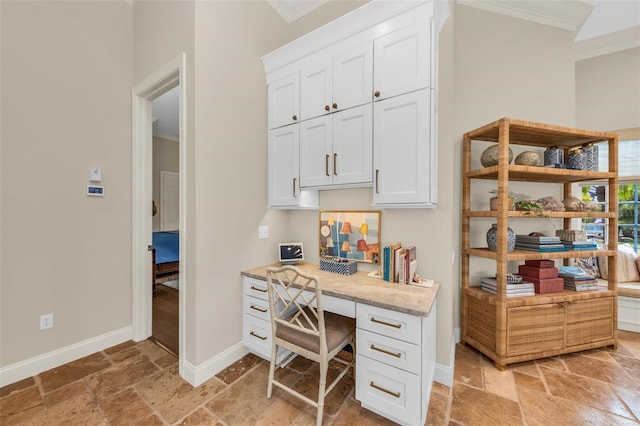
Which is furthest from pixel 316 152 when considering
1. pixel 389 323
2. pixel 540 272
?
pixel 540 272

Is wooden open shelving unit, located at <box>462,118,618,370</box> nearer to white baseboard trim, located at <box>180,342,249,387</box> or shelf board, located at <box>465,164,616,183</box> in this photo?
shelf board, located at <box>465,164,616,183</box>

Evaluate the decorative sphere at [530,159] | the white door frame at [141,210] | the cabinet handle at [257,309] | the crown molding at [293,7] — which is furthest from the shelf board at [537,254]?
the white door frame at [141,210]

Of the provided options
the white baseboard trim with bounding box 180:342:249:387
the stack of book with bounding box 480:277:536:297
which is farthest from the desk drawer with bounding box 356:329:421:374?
the stack of book with bounding box 480:277:536:297

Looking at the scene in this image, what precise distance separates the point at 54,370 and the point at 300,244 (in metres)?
2.24

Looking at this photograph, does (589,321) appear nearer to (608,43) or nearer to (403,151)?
(403,151)

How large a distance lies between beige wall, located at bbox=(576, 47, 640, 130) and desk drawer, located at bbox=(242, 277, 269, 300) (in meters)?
4.35

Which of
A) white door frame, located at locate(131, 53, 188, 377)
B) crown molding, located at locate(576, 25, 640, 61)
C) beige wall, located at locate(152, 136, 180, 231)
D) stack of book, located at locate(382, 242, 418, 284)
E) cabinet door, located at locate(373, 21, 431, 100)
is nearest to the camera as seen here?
cabinet door, located at locate(373, 21, 431, 100)

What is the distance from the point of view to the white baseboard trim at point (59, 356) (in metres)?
1.82

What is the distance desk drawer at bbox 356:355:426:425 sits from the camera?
4.48 ft

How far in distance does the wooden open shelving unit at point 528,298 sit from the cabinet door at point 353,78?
1.16 metres

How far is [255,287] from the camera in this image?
2086 mm

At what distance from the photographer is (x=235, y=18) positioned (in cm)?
211

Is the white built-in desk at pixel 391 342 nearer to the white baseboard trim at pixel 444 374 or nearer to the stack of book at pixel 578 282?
the white baseboard trim at pixel 444 374

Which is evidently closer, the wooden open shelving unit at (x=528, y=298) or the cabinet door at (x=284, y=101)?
the wooden open shelving unit at (x=528, y=298)
